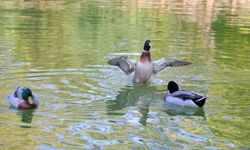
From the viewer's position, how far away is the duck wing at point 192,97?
980 centimetres

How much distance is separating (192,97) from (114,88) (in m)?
2.40

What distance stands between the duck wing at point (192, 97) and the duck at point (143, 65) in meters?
2.22

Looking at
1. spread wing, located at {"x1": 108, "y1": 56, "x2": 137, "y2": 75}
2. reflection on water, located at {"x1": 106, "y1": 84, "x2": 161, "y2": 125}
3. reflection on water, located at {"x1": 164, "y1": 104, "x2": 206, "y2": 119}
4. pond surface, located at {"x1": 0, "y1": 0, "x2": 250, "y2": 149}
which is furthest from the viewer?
spread wing, located at {"x1": 108, "y1": 56, "x2": 137, "y2": 75}

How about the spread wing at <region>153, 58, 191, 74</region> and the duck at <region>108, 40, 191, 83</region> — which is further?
the spread wing at <region>153, 58, 191, 74</region>

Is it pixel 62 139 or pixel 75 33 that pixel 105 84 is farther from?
pixel 75 33

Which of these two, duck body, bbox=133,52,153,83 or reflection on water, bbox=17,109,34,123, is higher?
duck body, bbox=133,52,153,83

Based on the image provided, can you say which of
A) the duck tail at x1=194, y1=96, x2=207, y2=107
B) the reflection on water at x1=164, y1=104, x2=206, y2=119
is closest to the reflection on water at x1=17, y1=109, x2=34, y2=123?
the reflection on water at x1=164, y1=104, x2=206, y2=119

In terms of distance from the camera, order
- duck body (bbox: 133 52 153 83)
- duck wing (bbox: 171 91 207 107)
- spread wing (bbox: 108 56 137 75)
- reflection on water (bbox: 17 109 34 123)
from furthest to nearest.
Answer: spread wing (bbox: 108 56 137 75) → duck body (bbox: 133 52 153 83) → duck wing (bbox: 171 91 207 107) → reflection on water (bbox: 17 109 34 123)

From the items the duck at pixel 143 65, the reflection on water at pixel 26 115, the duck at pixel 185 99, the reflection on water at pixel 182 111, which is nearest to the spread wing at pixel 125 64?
the duck at pixel 143 65

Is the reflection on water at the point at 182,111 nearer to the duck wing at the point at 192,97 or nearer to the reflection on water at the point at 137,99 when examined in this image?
the duck wing at the point at 192,97

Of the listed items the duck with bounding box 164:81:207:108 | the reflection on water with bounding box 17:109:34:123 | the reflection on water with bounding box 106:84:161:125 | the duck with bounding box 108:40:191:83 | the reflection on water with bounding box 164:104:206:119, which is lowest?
the reflection on water with bounding box 164:104:206:119

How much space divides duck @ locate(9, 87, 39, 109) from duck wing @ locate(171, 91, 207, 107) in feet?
8.86

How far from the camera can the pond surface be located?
27.4 ft

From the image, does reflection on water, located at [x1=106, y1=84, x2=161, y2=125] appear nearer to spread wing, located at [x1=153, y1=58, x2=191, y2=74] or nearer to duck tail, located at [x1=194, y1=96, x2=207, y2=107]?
spread wing, located at [x1=153, y1=58, x2=191, y2=74]
